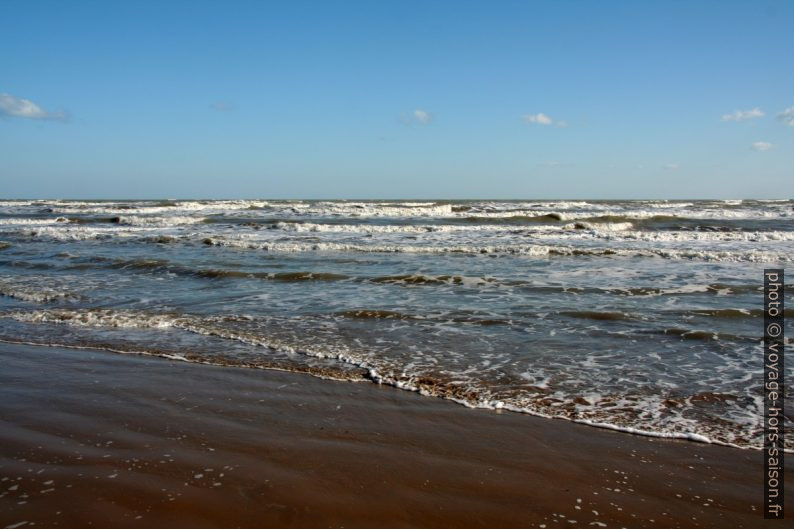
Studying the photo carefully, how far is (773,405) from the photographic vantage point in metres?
4.89

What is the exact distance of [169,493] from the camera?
3.30m

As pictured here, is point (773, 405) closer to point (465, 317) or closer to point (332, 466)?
point (332, 466)

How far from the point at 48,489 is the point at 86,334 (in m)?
4.87

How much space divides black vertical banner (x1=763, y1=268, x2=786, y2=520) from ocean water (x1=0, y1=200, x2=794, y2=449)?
0.32ft

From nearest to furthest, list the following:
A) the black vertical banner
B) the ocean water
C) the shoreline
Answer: the black vertical banner → the shoreline → the ocean water

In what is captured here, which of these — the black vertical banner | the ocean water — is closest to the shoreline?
the ocean water

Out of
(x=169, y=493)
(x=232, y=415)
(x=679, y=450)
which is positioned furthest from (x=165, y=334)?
(x=679, y=450)

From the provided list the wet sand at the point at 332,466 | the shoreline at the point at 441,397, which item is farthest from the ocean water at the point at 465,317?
the wet sand at the point at 332,466

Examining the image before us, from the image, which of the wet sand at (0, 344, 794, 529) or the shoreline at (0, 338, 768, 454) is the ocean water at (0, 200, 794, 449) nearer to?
the shoreline at (0, 338, 768, 454)

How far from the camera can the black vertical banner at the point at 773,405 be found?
339 centimetres

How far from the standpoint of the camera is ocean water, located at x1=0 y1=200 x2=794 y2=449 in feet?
17.4

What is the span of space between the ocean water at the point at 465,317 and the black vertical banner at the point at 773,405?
0.10 meters

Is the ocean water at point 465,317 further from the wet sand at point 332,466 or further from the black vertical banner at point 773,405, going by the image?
the wet sand at point 332,466

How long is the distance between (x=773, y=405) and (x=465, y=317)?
172 inches
